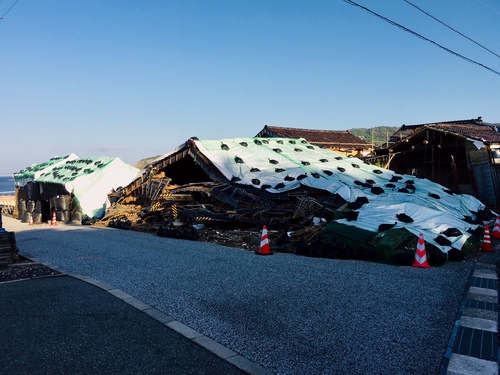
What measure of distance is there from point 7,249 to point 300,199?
9.76m

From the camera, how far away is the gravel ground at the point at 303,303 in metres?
4.12

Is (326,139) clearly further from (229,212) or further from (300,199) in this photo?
(229,212)

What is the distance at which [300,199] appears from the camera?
14836mm

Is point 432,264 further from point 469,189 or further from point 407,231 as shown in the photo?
point 469,189

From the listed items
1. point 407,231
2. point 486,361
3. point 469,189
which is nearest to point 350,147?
point 469,189

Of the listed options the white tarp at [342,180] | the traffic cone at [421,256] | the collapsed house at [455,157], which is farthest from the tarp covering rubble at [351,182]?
the collapsed house at [455,157]

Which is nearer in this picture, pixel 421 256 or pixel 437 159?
pixel 421 256

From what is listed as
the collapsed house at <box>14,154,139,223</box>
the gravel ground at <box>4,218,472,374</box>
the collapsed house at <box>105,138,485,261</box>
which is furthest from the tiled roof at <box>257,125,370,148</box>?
the gravel ground at <box>4,218,472,374</box>

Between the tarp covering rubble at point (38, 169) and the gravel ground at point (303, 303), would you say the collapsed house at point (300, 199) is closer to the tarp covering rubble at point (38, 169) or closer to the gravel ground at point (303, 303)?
the gravel ground at point (303, 303)

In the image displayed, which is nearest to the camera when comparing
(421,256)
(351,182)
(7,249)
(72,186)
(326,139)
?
(421,256)

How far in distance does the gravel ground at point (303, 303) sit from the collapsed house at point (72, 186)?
14.7m

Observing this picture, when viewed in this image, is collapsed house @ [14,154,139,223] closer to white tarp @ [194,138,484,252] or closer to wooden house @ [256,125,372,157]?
white tarp @ [194,138,484,252]

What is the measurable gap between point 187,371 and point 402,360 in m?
2.23

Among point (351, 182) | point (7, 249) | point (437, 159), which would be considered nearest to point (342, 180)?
point (351, 182)
